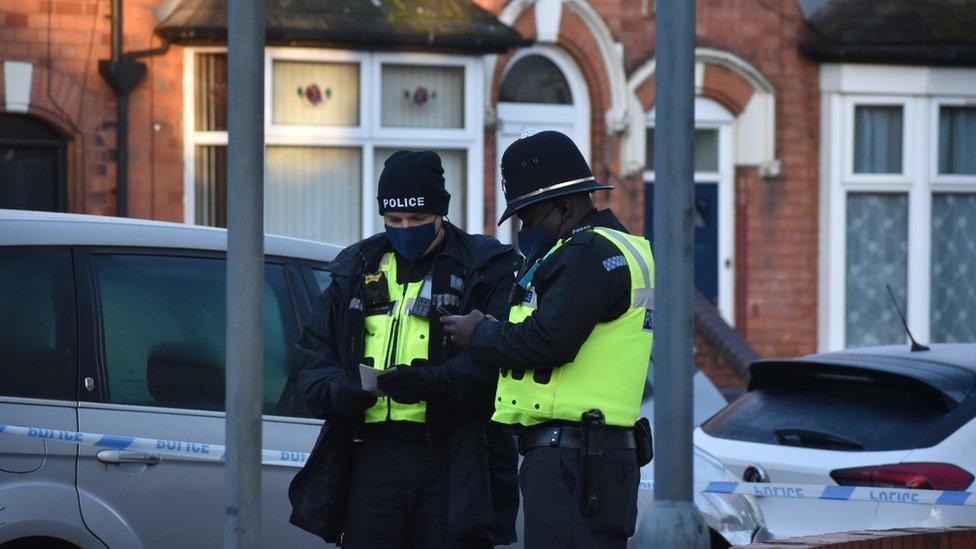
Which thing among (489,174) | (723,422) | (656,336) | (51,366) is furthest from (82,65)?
(656,336)

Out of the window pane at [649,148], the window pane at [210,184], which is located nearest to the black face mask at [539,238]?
the window pane at [210,184]

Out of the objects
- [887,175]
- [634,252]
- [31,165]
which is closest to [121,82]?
[31,165]

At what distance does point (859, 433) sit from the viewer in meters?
6.57

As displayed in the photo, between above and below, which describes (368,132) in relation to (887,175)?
above

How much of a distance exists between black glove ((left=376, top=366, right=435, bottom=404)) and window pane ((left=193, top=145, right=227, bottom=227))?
9.48 metres

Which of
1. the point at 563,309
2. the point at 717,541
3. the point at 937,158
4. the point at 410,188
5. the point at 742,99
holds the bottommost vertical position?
the point at 717,541

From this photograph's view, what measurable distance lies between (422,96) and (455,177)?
2.80 feet

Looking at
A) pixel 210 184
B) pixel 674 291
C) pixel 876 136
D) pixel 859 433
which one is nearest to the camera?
pixel 674 291

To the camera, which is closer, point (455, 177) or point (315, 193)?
point (315, 193)

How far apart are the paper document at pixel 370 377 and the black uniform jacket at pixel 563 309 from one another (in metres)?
0.28

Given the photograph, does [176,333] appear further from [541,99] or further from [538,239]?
[541,99]

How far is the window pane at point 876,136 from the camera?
1636cm

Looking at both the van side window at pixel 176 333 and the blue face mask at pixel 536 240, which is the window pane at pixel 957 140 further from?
the blue face mask at pixel 536 240

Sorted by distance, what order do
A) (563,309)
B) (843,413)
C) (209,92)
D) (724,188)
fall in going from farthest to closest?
(724,188)
(209,92)
(843,413)
(563,309)
